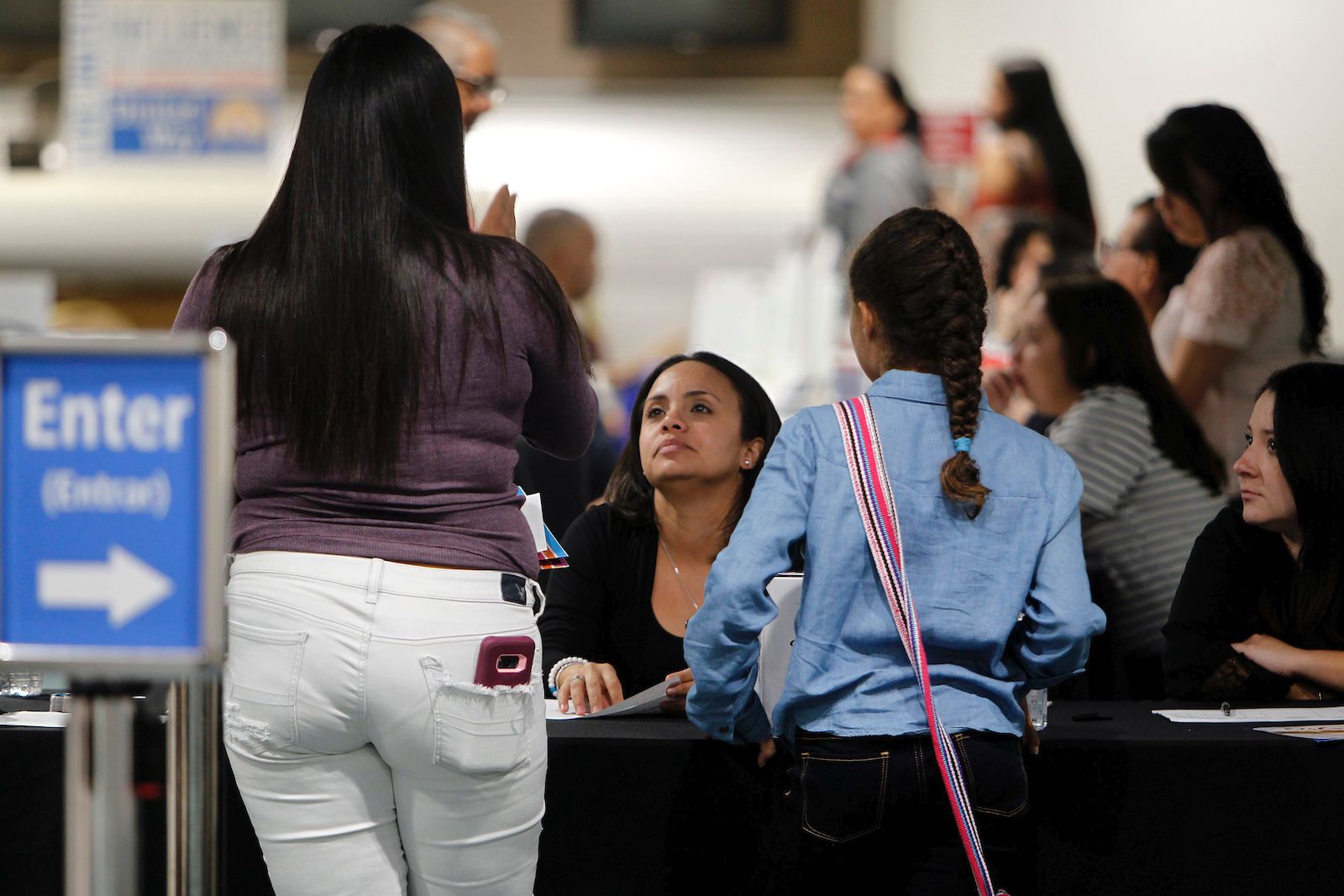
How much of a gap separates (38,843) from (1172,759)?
4.57 ft

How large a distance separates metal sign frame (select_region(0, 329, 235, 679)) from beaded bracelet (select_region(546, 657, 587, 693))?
3.68 ft

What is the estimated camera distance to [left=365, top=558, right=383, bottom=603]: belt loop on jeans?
136 centimetres

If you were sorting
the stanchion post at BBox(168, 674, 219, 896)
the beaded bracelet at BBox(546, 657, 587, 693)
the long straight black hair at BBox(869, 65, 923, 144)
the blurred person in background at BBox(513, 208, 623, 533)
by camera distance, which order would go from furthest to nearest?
the long straight black hair at BBox(869, 65, 923, 144)
the blurred person in background at BBox(513, 208, 623, 533)
the beaded bracelet at BBox(546, 657, 587, 693)
the stanchion post at BBox(168, 674, 219, 896)

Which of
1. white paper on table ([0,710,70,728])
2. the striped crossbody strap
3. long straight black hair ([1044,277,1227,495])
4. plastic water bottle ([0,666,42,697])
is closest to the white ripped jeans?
the striped crossbody strap

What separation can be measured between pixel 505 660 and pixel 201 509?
458mm

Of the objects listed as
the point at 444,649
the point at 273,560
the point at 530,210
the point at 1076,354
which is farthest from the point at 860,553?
the point at 530,210

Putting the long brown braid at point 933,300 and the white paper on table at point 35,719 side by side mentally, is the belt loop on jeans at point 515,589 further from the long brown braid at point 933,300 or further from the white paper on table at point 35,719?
the white paper on table at point 35,719

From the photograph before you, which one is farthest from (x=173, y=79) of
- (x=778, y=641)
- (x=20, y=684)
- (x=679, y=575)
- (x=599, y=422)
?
(x=778, y=641)

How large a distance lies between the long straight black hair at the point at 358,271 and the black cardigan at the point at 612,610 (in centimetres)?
83

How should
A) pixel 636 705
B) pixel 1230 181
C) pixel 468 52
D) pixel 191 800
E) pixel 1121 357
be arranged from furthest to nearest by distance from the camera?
pixel 468 52
pixel 1230 181
pixel 1121 357
pixel 636 705
pixel 191 800

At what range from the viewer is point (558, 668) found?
212cm

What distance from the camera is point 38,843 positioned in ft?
6.09

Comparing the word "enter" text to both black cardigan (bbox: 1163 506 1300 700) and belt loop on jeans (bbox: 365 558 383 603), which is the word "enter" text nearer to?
belt loop on jeans (bbox: 365 558 383 603)

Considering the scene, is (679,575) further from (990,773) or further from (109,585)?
(109,585)
